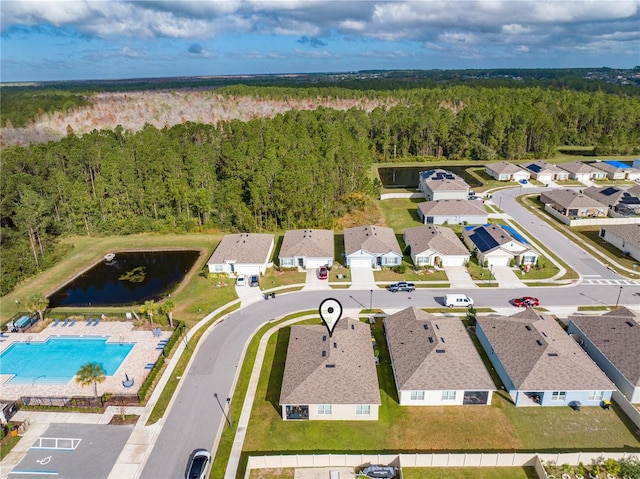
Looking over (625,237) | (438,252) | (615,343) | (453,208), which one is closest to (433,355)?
(615,343)

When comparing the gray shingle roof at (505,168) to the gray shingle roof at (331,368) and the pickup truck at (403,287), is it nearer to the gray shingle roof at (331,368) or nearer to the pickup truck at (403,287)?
the pickup truck at (403,287)

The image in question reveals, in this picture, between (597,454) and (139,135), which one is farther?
(139,135)

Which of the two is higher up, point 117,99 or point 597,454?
point 117,99

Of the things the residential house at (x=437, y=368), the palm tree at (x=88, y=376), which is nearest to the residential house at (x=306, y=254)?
the residential house at (x=437, y=368)

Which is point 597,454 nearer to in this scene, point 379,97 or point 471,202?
point 471,202

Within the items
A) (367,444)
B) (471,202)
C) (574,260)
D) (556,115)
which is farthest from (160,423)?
(556,115)

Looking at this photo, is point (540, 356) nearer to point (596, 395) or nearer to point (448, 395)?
point (596, 395)

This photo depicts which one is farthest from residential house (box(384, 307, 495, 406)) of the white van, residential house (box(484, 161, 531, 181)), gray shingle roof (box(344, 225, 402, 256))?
residential house (box(484, 161, 531, 181))
